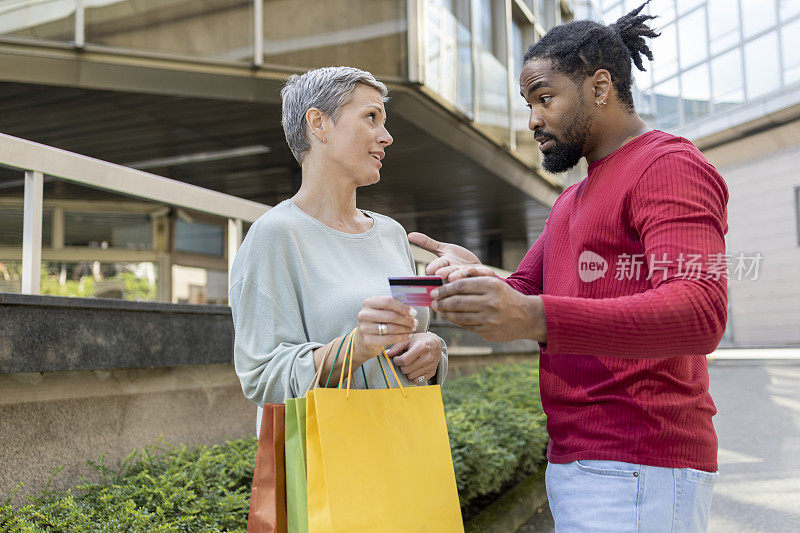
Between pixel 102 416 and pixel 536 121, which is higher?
pixel 536 121

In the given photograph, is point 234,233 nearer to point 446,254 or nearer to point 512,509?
point 512,509

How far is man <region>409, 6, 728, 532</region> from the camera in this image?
1.28 meters

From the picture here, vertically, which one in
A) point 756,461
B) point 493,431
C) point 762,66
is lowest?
point 756,461

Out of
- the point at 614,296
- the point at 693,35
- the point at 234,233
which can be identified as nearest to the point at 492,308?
the point at 614,296

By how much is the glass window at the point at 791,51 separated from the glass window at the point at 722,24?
2.27m

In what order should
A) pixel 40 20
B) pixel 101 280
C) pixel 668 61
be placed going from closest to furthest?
pixel 101 280
pixel 40 20
pixel 668 61

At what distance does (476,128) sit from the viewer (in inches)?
427

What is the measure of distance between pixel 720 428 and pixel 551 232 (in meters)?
7.33

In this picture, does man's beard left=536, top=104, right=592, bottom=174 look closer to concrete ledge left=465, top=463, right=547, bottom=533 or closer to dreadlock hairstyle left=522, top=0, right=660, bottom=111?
dreadlock hairstyle left=522, top=0, right=660, bottom=111

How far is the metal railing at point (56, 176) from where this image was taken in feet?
9.89

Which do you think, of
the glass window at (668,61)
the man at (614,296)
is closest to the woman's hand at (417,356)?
the man at (614,296)

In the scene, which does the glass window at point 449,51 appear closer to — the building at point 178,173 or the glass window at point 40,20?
the building at point 178,173

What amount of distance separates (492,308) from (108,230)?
4503 millimetres

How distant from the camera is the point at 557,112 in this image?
1761 millimetres
